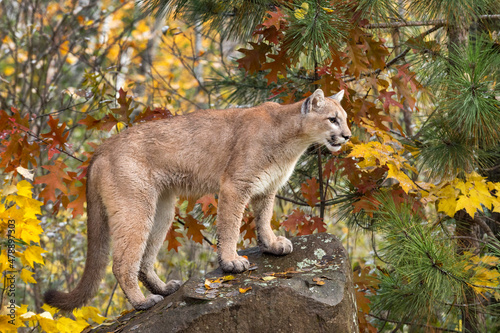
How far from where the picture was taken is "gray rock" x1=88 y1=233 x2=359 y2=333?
395 centimetres

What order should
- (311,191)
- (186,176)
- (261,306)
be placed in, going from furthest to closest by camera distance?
(311,191) < (186,176) < (261,306)

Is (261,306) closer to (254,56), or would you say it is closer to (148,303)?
(148,303)

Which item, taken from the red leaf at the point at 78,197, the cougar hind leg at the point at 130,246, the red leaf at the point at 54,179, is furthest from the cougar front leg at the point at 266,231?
the red leaf at the point at 54,179

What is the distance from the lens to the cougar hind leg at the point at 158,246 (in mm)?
5070

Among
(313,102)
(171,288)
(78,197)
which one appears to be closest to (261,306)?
(171,288)

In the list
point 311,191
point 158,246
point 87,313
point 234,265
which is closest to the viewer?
point 234,265

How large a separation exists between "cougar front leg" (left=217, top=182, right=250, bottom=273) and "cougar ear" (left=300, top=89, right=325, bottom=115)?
3.23 feet

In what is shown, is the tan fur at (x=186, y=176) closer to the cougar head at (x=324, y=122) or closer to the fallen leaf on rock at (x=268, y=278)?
the cougar head at (x=324, y=122)

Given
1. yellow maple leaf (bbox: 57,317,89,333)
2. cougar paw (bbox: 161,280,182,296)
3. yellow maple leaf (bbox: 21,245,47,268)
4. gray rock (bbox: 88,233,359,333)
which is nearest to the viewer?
gray rock (bbox: 88,233,359,333)

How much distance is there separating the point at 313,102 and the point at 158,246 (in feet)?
6.93

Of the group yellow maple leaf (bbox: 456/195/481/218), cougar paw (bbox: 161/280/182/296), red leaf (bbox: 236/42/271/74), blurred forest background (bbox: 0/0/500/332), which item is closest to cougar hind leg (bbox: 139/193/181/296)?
cougar paw (bbox: 161/280/182/296)

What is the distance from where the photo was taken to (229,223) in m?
4.65

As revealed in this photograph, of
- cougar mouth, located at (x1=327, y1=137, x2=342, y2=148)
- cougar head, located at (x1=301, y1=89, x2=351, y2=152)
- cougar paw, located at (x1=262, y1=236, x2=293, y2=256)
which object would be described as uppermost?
cougar head, located at (x1=301, y1=89, x2=351, y2=152)

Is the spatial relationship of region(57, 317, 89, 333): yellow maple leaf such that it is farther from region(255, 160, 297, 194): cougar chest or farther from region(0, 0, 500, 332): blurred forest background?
region(255, 160, 297, 194): cougar chest
